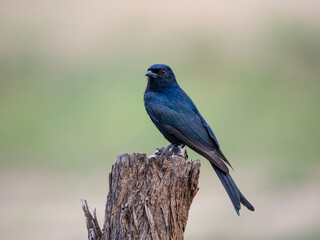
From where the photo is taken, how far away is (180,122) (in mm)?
7043

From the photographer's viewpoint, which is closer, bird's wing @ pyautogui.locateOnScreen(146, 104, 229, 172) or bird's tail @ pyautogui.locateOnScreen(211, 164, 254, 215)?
bird's tail @ pyautogui.locateOnScreen(211, 164, 254, 215)

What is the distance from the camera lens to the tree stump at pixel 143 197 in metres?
5.24

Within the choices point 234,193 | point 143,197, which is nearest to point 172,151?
point 234,193

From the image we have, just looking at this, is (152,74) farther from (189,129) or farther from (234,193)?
(234,193)

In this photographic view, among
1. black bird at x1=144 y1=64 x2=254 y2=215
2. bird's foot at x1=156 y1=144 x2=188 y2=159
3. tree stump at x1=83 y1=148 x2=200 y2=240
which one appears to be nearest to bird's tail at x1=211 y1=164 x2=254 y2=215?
black bird at x1=144 y1=64 x2=254 y2=215

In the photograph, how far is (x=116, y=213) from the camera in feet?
17.3

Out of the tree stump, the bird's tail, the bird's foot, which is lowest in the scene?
the tree stump

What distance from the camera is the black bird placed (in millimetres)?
6445

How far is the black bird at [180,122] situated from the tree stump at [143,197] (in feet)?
3.47

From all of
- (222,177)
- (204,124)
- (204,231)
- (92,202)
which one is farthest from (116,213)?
(92,202)

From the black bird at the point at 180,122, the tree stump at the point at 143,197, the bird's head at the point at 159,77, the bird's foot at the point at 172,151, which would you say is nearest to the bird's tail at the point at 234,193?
the black bird at the point at 180,122

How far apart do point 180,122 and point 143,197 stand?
1.93m

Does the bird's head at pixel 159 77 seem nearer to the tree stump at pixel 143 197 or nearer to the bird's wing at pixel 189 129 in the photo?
the bird's wing at pixel 189 129

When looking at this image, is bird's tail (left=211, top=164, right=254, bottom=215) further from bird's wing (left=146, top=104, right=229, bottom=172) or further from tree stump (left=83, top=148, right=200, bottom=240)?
tree stump (left=83, top=148, right=200, bottom=240)
